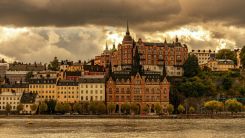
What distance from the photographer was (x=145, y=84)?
144 meters

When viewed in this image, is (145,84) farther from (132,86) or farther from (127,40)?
(127,40)

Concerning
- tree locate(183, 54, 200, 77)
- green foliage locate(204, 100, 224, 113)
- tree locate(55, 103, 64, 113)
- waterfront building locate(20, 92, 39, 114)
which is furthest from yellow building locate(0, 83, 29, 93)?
green foliage locate(204, 100, 224, 113)

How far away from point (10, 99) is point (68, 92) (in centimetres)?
1441

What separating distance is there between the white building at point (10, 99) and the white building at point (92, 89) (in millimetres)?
15557

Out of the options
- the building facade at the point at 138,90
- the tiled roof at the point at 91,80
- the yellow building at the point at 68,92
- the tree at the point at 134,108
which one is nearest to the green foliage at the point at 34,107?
the yellow building at the point at 68,92

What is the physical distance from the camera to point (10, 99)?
14438cm

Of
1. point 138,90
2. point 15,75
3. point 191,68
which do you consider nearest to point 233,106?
point 138,90

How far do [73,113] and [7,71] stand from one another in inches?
2525

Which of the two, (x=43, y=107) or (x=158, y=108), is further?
(x=158, y=108)

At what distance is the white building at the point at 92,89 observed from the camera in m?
142

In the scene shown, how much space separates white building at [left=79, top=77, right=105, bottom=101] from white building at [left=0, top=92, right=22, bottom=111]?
1556cm

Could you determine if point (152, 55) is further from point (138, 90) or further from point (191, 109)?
point (191, 109)

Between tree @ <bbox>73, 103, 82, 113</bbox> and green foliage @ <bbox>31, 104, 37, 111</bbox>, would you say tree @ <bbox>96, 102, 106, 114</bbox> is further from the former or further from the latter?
green foliage @ <bbox>31, 104, 37, 111</bbox>

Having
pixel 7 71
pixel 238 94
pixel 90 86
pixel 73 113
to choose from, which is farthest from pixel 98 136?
pixel 7 71
